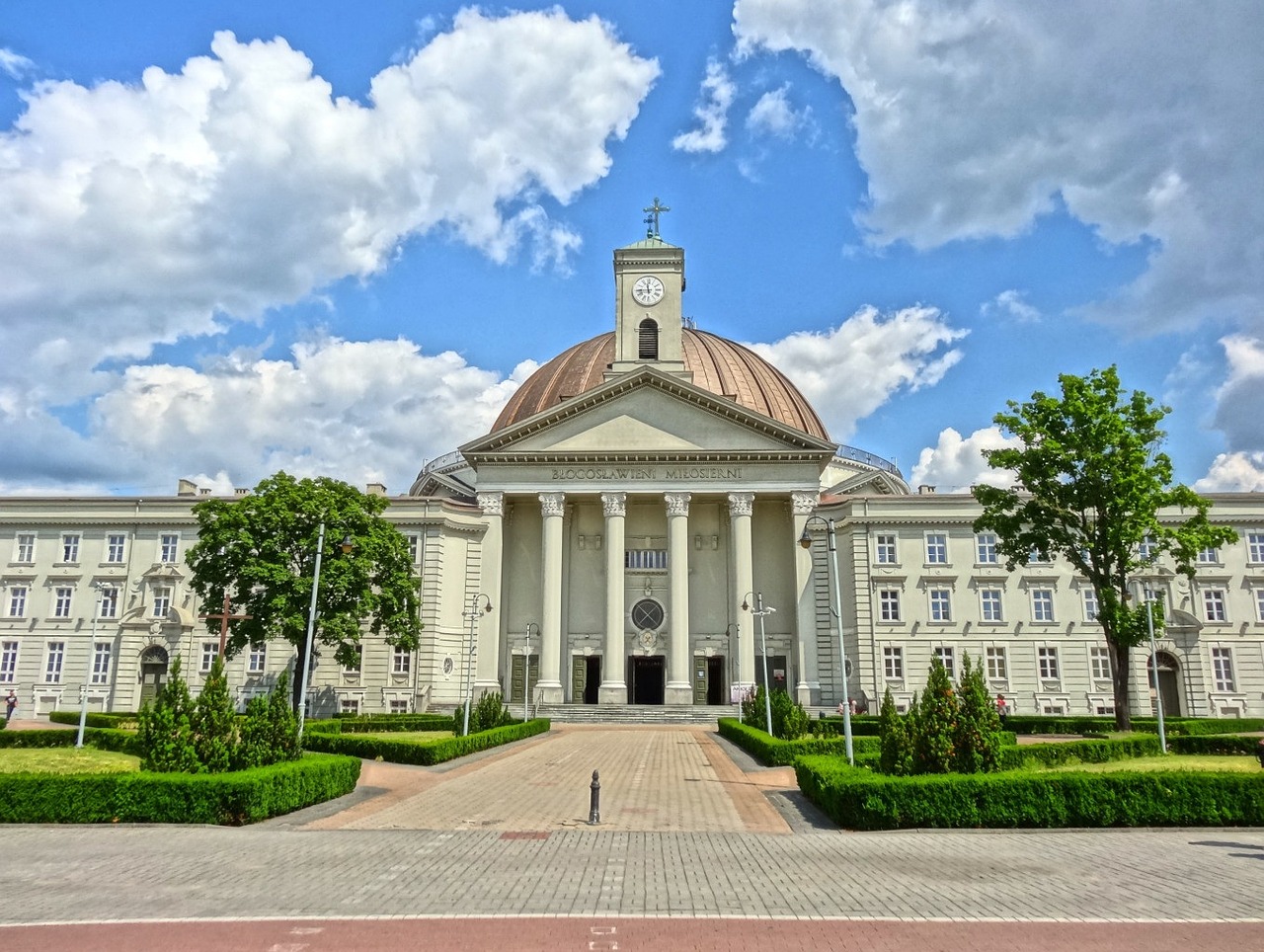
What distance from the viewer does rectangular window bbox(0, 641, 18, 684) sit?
5175 cm

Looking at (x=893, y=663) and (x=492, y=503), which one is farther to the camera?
(x=492, y=503)

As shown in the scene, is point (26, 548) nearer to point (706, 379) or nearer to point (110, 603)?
point (110, 603)

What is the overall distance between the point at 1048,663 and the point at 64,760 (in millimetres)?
47245

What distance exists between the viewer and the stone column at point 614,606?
168 feet

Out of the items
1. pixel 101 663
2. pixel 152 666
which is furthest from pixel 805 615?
pixel 101 663

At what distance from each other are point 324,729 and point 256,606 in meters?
10.2

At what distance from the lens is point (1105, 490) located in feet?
116

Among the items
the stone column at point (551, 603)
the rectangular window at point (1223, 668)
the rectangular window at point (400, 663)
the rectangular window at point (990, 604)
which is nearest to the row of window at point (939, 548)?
the rectangular window at point (990, 604)

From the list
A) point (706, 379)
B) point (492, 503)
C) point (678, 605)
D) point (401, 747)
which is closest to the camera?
point (401, 747)

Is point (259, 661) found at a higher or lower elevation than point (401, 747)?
higher

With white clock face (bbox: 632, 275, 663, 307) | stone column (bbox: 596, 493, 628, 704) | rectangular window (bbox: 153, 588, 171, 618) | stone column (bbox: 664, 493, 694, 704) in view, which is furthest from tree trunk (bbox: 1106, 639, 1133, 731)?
rectangular window (bbox: 153, 588, 171, 618)

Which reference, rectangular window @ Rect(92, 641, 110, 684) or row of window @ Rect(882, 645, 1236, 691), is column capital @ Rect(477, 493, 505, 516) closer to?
rectangular window @ Rect(92, 641, 110, 684)

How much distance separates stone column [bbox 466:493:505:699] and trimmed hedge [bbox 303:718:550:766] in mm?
20664

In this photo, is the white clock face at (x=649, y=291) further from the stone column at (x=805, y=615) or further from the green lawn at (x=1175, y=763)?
the green lawn at (x=1175, y=763)
